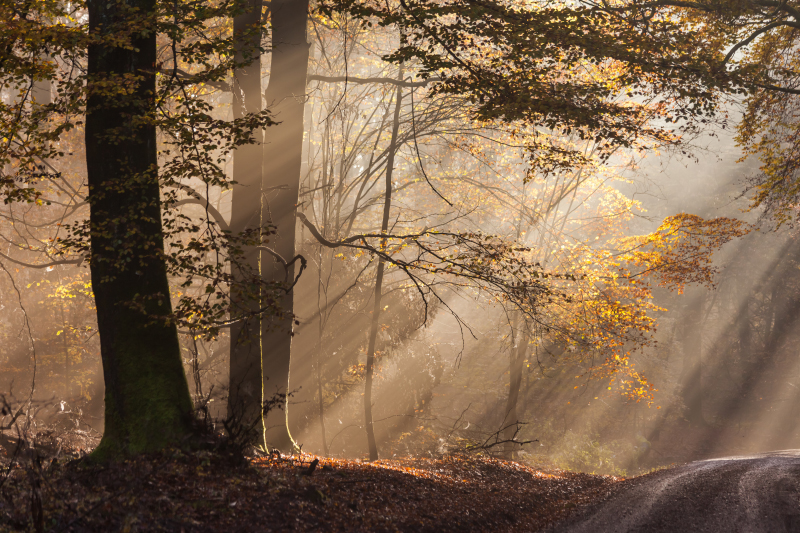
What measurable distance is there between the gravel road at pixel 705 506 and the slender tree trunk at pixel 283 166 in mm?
4923

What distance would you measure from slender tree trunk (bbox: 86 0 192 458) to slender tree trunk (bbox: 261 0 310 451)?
3.00 m

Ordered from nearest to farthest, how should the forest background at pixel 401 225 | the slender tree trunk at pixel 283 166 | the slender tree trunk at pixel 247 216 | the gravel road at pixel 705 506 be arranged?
the forest background at pixel 401 225, the gravel road at pixel 705 506, the slender tree trunk at pixel 247 216, the slender tree trunk at pixel 283 166

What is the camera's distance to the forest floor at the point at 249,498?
3807mm

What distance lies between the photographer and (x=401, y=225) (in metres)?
19.0

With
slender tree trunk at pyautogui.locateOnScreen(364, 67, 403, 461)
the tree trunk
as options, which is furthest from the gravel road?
the tree trunk

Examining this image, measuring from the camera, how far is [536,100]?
262 inches

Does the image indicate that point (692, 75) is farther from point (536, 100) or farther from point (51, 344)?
point (51, 344)

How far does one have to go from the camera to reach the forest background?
560 cm

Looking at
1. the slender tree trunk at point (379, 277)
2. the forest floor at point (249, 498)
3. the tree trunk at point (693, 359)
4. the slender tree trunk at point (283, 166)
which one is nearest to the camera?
the forest floor at point (249, 498)

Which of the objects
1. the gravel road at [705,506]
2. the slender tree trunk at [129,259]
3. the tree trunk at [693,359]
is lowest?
the tree trunk at [693,359]

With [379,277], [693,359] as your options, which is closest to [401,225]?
[379,277]

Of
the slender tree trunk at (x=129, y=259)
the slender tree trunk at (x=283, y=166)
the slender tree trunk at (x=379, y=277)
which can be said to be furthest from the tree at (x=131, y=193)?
the slender tree trunk at (x=379, y=277)

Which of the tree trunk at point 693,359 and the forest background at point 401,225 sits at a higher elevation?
the forest background at point 401,225

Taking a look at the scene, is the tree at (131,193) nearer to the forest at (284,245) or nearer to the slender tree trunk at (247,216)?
the forest at (284,245)
